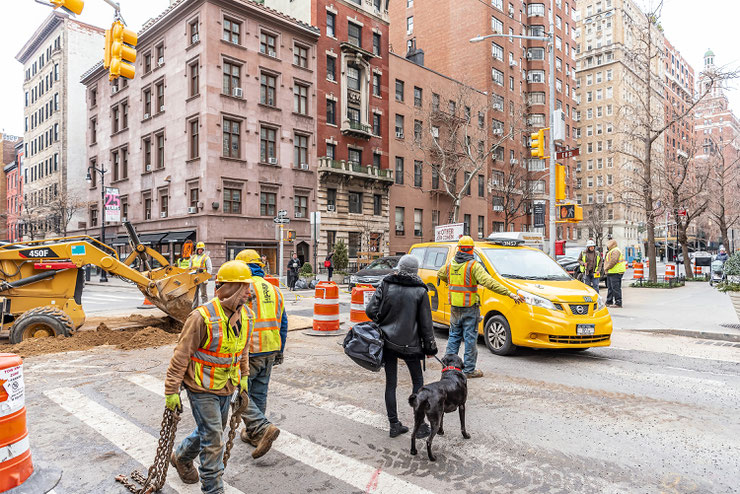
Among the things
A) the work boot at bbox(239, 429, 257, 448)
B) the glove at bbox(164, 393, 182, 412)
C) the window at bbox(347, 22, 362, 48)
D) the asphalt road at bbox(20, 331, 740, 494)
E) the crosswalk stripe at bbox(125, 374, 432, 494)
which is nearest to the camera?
the glove at bbox(164, 393, 182, 412)

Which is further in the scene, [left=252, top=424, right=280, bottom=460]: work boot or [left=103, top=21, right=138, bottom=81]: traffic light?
[left=103, top=21, right=138, bottom=81]: traffic light

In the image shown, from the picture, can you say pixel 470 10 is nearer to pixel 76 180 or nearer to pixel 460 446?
pixel 76 180

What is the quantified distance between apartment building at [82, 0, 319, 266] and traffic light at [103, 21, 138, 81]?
21023 millimetres

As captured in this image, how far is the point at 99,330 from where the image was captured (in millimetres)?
9742

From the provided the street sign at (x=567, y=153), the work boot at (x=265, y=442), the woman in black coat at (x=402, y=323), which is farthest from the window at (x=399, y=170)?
the work boot at (x=265, y=442)

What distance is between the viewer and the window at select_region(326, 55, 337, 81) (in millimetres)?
36500

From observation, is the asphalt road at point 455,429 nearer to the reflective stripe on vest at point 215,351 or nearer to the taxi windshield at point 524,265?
the reflective stripe on vest at point 215,351

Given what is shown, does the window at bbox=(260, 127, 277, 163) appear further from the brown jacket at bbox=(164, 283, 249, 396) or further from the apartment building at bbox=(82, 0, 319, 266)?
the brown jacket at bbox=(164, 283, 249, 396)

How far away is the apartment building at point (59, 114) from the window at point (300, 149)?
22.9m

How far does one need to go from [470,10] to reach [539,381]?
52.9 meters

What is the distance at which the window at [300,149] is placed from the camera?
1356 inches

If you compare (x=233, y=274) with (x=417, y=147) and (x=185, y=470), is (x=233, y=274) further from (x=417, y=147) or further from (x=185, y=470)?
(x=417, y=147)

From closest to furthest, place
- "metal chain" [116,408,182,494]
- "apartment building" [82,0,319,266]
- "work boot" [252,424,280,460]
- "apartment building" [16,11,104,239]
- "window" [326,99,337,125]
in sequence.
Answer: "metal chain" [116,408,182,494]
"work boot" [252,424,280,460]
"apartment building" [82,0,319,266]
"window" [326,99,337,125]
"apartment building" [16,11,104,239]

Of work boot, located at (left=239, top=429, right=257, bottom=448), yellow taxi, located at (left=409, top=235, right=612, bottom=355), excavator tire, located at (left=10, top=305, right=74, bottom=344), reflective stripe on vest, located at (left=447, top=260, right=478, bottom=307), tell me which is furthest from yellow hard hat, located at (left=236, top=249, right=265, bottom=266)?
excavator tire, located at (left=10, top=305, right=74, bottom=344)
